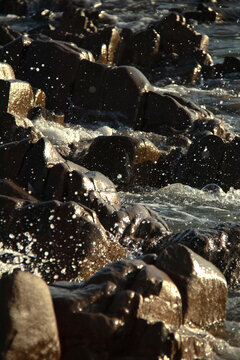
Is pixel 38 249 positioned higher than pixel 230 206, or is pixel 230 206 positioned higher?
pixel 38 249

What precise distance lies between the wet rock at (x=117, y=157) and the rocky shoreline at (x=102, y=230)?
1cm

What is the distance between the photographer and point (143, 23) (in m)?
24.1

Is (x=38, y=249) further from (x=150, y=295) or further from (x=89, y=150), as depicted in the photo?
(x=89, y=150)

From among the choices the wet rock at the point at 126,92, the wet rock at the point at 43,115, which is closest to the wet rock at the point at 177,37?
the wet rock at the point at 126,92

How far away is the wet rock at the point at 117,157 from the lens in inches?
344

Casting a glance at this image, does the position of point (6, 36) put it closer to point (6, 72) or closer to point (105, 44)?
point (105, 44)

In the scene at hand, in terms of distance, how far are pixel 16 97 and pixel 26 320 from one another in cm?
692

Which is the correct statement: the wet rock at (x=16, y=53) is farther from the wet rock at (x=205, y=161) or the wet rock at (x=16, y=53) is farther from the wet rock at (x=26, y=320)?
the wet rock at (x=26, y=320)

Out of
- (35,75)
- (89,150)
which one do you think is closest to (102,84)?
(35,75)

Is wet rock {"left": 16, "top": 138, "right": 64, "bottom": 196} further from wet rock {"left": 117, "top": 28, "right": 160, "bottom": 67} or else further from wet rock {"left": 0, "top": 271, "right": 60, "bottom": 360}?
wet rock {"left": 117, "top": 28, "right": 160, "bottom": 67}

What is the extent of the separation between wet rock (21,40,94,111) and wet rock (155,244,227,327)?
7.31 m

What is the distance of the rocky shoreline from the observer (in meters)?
3.89

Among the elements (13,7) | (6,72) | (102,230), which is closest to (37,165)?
(102,230)

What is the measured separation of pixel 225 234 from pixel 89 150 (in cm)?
335
